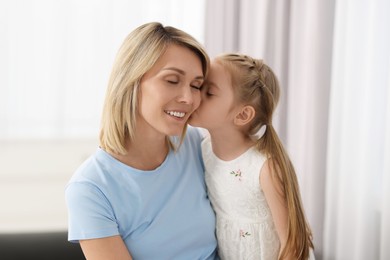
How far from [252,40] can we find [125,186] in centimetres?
122

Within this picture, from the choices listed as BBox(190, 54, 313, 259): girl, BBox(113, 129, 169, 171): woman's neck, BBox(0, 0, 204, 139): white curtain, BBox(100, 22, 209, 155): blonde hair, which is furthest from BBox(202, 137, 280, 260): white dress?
BBox(0, 0, 204, 139): white curtain

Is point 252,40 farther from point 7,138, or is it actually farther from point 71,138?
point 7,138

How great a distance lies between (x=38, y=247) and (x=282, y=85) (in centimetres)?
121

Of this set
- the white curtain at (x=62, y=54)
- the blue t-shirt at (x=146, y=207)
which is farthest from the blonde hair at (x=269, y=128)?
the white curtain at (x=62, y=54)

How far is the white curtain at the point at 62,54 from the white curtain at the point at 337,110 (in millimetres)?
693

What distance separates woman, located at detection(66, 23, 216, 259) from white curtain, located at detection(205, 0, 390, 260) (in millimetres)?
539

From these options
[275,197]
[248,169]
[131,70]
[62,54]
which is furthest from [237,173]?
[62,54]

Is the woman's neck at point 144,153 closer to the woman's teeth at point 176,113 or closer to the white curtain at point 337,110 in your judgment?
the woman's teeth at point 176,113

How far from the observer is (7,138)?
2.62 metres

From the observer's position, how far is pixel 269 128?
1509 millimetres

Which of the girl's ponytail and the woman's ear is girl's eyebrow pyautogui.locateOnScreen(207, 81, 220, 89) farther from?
the girl's ponytail

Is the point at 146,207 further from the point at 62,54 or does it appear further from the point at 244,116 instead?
the point at 62,54

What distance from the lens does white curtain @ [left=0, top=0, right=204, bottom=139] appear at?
8.52 feet

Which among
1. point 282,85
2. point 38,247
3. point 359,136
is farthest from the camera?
point 282,85
